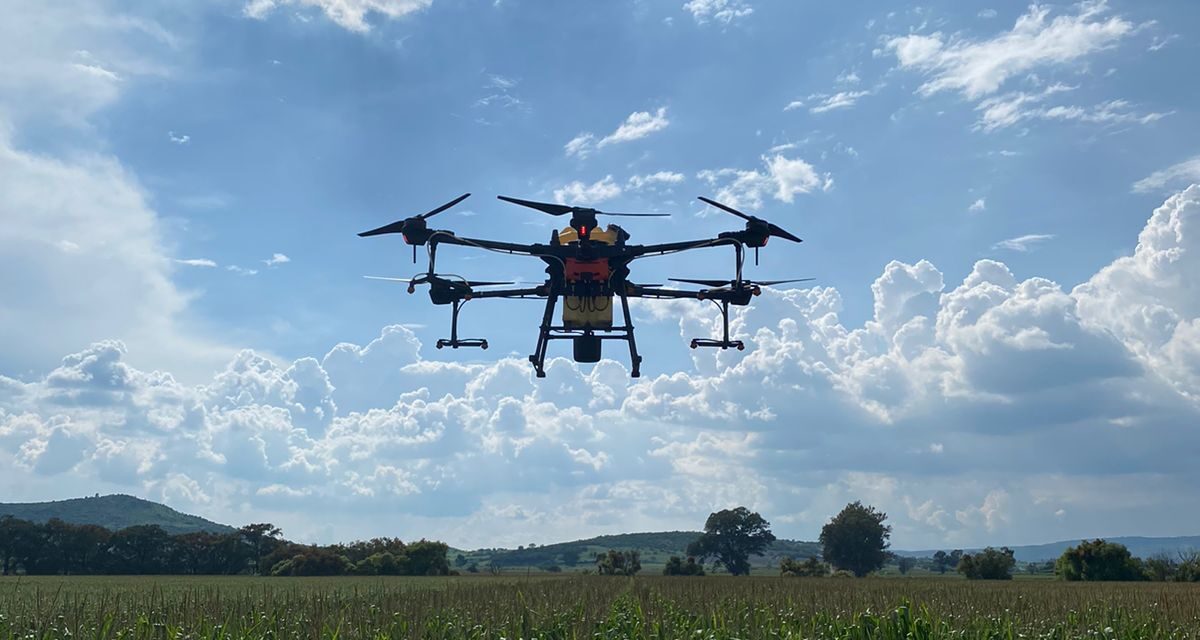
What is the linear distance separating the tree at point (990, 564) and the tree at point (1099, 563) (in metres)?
9.01

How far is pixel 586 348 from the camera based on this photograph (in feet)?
118

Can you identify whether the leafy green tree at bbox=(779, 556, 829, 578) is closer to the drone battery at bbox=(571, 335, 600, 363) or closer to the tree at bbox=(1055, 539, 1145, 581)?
the tree at bbox=(1055, 539, 1145, 581)

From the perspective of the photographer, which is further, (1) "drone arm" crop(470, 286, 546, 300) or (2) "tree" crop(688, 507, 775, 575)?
(2) "tree" crop(688, 507, 775, 575)

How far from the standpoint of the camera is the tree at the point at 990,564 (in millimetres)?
110188

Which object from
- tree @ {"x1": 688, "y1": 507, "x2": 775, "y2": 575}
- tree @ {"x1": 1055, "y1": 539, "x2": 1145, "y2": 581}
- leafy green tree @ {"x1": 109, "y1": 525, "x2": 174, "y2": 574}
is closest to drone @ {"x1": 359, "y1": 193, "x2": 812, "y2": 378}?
tree @ {"x1": 1055, "y1": 539, "x2": 1145, "y2": 581}

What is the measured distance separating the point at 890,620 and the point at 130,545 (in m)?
138

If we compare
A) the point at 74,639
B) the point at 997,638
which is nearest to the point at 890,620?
the point at 997,638

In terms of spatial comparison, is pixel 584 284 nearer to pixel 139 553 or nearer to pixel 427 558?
pixel 427 558

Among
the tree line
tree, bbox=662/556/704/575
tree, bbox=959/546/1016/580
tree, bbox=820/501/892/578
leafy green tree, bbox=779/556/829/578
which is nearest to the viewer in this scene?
tree, bbox=959/546/1016/580

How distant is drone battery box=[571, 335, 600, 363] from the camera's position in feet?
117

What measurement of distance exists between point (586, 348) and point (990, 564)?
9071cm

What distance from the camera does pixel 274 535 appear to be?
473 feet

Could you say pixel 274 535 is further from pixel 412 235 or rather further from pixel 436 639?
pixel 436 639

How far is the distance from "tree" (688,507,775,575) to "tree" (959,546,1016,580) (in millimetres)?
61738
